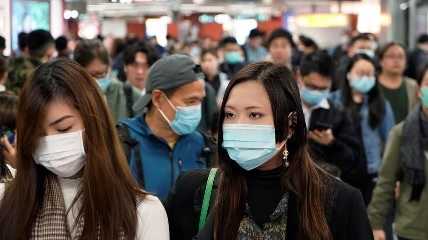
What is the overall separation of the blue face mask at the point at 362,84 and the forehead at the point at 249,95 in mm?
4344

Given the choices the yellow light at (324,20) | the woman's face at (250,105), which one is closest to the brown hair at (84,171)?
the woman's face at (250,105)

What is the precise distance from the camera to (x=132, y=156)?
165 inches

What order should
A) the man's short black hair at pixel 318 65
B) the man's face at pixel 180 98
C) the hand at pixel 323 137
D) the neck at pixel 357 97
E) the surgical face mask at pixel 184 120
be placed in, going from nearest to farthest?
the surgical face mask at pixel 184 120 < the man's face at pixel 180 98 < the hand at pixel 323 137 < the man's short black hair at pixel 318 65 < the neck at pixel 357 97

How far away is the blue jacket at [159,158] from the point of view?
13.8 feet

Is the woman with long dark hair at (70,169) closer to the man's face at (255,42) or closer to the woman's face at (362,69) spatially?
the woman's face at (362,69)

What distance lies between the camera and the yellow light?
Answer: 25.8 metres

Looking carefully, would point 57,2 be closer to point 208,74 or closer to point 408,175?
point 208,74

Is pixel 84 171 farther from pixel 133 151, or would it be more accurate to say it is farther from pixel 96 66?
pixel 96 66

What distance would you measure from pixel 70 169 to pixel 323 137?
325cm

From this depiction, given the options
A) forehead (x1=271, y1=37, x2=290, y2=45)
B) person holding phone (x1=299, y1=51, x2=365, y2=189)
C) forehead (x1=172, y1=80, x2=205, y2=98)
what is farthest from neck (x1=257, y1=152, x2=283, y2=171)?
forehead (x1=271, y1=37, x2=290, y2=45)

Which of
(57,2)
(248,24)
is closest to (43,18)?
(57,2)

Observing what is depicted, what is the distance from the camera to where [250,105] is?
9.45 feet

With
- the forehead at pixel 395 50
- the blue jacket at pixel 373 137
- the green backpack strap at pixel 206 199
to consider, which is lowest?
the blue jacket at pixel 373 137

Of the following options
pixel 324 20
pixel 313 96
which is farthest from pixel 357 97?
pixel 324 20
